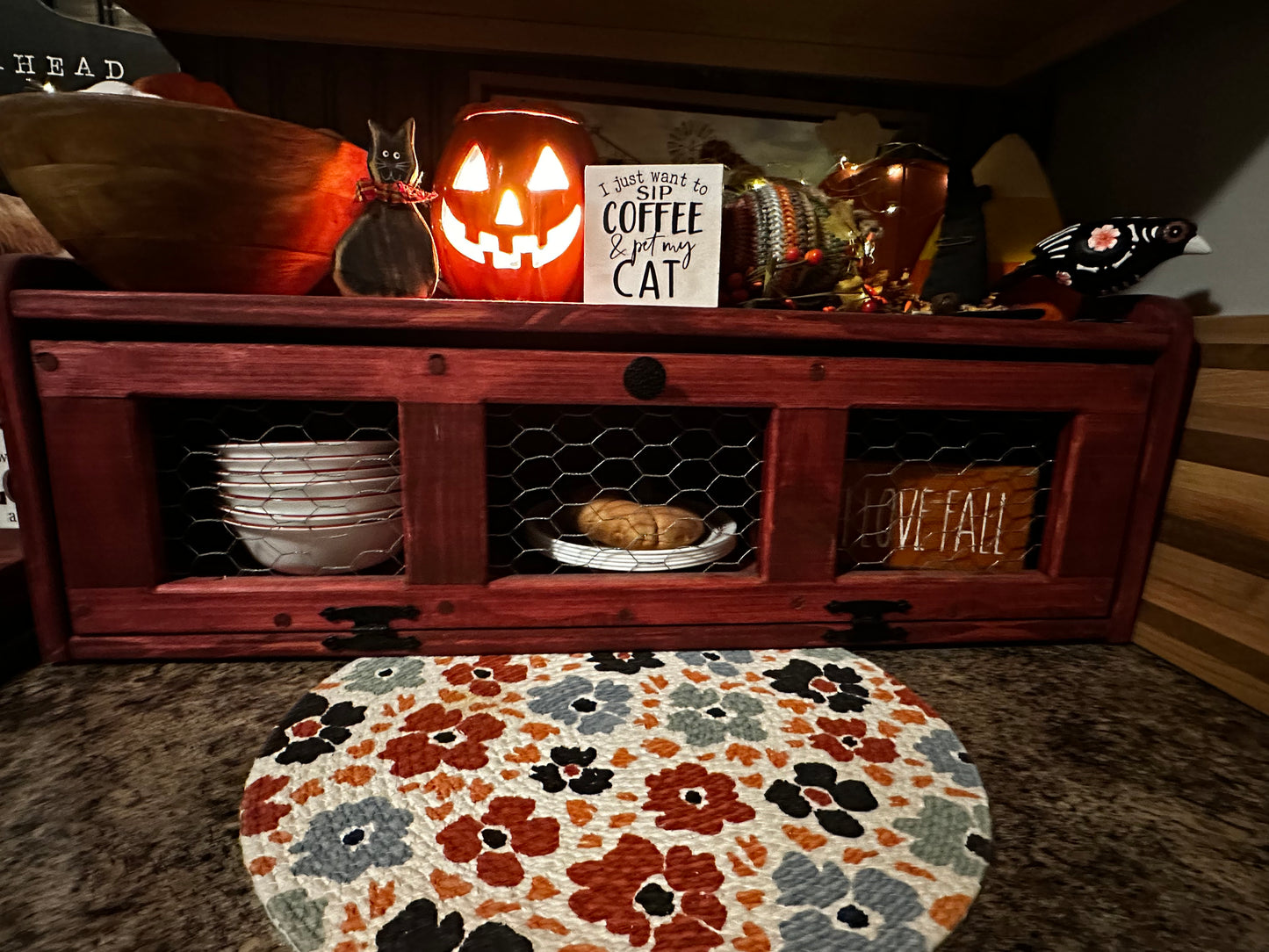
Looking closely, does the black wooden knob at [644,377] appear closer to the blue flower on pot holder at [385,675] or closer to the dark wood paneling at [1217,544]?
the blue flower on pot holder at [385,675]

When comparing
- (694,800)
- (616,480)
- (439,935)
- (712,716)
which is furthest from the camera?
(616,480)

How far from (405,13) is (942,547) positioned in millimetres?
957

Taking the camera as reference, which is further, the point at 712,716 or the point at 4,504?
the point at 4,504

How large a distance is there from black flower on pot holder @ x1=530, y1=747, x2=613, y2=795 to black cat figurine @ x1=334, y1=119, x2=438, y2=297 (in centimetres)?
46

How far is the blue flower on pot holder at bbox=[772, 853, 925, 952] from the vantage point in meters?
0.37

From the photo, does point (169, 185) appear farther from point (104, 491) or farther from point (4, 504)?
point (4, 504)

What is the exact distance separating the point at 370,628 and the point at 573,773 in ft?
0.89

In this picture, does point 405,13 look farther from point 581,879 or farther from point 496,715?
point 581,879

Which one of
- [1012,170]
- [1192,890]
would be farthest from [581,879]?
[1012,170]

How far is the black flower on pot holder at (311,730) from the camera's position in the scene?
1.72 feet

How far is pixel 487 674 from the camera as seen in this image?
64 cm

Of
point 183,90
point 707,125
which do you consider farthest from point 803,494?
point 183,90

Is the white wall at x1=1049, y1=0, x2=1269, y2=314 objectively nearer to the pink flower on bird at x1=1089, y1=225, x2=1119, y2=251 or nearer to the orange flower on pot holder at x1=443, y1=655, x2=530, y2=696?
the pink flower on bird at x1=1089, y1=225, x2=1119, y2=251

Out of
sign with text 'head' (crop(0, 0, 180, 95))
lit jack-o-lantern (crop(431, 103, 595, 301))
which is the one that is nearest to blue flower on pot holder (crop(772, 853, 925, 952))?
lit jack-o-lantern (crop(431, 103, 595, 301))
